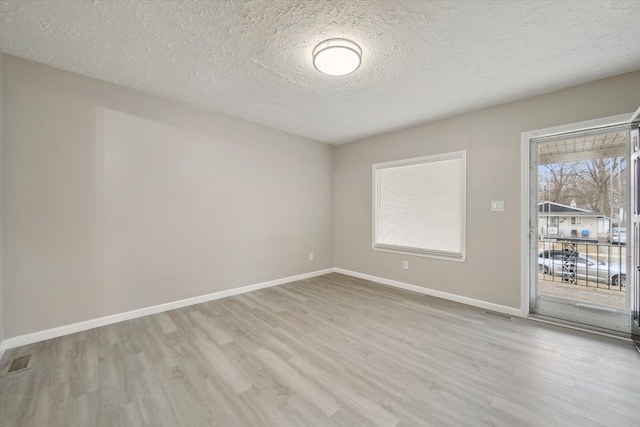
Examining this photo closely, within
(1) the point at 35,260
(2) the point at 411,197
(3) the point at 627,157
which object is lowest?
(1) the point at 35,260

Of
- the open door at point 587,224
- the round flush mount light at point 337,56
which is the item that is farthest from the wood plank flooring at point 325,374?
the round flush mount light at point 337,56

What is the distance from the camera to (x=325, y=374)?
1.96 m

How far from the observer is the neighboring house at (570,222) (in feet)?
8.88

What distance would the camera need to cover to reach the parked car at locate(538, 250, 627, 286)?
104 inches

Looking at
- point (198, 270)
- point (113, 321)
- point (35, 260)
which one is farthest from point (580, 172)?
point (35, 260)

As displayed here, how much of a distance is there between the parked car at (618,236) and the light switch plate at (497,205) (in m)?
0.97

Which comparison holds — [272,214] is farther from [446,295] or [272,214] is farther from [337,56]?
[446,295]

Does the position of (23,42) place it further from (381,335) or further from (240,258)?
(381,335)

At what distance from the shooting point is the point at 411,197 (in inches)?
163

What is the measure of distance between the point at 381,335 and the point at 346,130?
3.16 metres

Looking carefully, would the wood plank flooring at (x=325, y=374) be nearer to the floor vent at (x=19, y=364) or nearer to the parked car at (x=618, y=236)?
the floor vent at (x=19, y=364)

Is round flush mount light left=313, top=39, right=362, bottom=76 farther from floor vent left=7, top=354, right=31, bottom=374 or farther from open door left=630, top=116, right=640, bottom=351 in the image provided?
floor vent left=7, top=354, right=31, bottom=374

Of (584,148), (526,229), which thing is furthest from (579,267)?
(584,148)

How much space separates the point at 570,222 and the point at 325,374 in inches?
125
